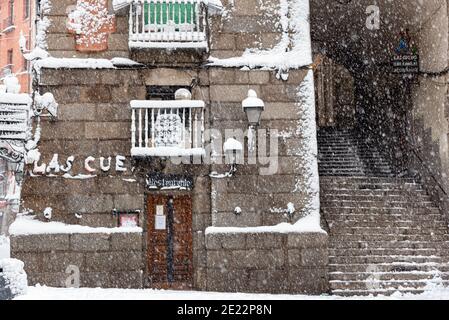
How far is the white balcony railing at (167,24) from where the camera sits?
11.8 m

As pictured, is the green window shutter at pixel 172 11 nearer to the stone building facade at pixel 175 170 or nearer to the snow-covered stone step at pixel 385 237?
the stone building facade at pixel 175 170

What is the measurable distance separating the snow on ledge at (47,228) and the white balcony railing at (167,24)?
3623mm

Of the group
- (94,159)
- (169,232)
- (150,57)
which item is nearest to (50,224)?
(94,159)

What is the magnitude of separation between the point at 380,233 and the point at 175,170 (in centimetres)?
463

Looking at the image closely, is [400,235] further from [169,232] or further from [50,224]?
[50,224]

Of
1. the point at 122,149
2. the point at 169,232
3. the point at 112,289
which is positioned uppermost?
the point at 122,149

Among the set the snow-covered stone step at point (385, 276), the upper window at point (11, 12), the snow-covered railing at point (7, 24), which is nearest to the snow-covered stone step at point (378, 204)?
the snow-covered stone step at point (385, 276)

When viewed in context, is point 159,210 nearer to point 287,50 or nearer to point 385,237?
point 287,50

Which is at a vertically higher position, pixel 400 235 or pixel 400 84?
pixel 400 84

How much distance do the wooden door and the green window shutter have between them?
3.57 m

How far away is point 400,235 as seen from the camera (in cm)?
1281
